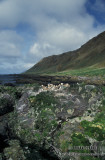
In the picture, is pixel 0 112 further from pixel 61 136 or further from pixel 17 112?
pixel 61 136

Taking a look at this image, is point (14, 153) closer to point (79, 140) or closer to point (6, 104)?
point (79, 140)

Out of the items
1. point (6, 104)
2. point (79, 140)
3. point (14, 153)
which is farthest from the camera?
point (6, 104)

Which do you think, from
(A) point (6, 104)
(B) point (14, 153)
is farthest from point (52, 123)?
(A) point (6, 104)

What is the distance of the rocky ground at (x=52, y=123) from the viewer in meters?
8.23

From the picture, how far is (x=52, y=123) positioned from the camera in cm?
1058

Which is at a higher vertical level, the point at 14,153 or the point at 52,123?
the point at 52,123

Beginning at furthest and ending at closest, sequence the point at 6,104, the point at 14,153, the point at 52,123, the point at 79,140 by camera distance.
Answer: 1. the point at 6,104
2. the point at 52,123
3. the point at 79,140
4. the point at 14,153

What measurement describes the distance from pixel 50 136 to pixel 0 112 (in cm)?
626

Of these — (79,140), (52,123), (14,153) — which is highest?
(52,123)

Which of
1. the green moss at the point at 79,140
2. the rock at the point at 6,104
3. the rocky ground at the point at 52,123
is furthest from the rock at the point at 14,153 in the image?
the rock at the point at 6,104

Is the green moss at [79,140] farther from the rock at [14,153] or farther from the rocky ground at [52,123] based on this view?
the rock at [14,153]

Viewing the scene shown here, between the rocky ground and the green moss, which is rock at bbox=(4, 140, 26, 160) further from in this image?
the green moss

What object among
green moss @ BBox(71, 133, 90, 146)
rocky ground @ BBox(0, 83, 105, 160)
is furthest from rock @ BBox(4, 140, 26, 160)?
green moss @ BBox(71, 133, 90, 146)

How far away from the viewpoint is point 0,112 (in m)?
13.3
